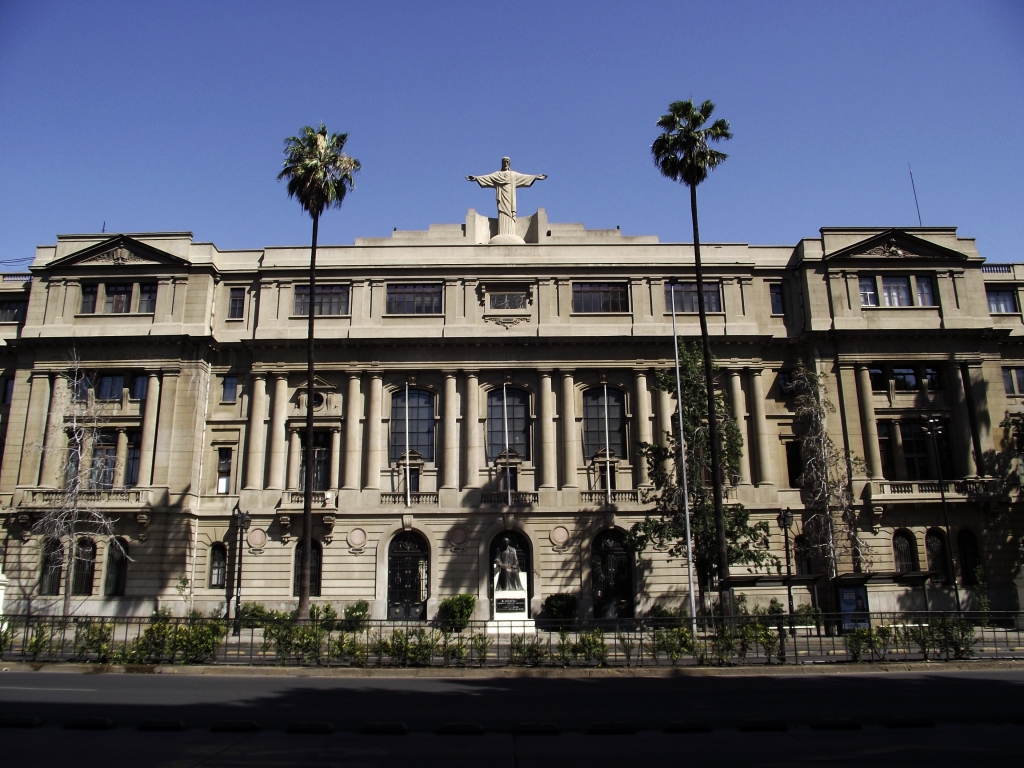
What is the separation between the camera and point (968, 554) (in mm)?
41594

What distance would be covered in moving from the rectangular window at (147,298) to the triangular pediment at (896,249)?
126 ft

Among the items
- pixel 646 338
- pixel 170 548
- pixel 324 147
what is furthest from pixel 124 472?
pixel 646 338

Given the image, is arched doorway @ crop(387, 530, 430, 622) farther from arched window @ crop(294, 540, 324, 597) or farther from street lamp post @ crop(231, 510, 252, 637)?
street lamp post @ crop(231, 510, 252, 637)

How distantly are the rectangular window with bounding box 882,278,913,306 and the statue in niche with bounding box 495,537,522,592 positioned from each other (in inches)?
1018

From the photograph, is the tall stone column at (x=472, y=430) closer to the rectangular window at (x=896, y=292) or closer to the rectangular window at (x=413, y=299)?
the rectangular window at (x=413, y=299)

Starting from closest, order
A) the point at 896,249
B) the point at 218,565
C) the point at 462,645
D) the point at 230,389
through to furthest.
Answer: the point at 462,645, the point at 218,565, the point at 230,389, the point at 896,249

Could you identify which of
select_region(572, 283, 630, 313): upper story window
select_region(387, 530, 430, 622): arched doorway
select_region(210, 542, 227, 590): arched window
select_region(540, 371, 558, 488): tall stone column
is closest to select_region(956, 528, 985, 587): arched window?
select_region(572, 283, 630, 313): upper story window

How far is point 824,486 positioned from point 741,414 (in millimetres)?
5781

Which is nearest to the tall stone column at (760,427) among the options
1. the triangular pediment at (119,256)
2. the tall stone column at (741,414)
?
the tall stone column at (741,414)

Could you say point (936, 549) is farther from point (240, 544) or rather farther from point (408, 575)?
point (240, 544)

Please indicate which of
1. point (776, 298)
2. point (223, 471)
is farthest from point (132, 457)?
point (776, 298)

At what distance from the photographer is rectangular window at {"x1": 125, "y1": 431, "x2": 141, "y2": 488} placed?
4250cm

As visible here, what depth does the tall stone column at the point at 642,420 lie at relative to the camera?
42062mm

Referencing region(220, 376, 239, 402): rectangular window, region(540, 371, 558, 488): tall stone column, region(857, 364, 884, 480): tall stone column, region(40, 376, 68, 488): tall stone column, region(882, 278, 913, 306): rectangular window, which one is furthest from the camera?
region(882, 278, 913, 306): rectangular window
